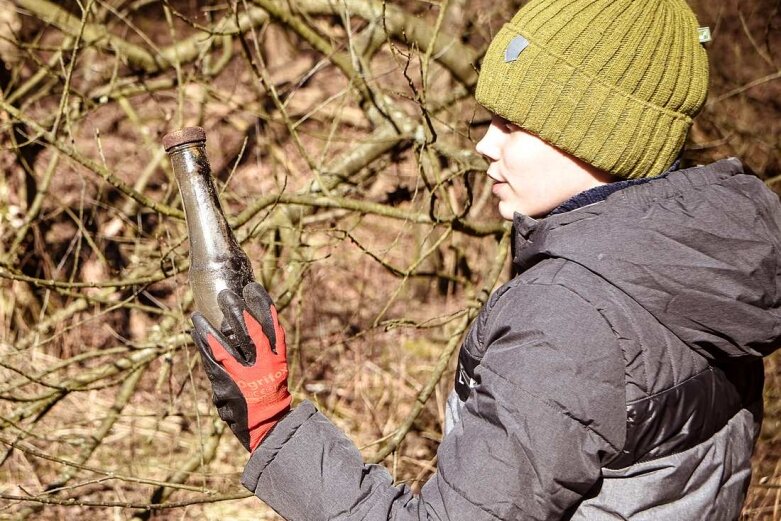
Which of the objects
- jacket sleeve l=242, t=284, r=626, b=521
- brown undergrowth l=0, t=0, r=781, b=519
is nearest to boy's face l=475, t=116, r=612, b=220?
jacket sleeve l=242, t=284, r=626, b=521

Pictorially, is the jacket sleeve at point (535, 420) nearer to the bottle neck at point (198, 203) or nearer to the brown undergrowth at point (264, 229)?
the bottle neck at point (198, 203)

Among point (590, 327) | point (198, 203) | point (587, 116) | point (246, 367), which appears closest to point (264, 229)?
point (198, 203)

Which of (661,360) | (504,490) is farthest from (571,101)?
(504,490)

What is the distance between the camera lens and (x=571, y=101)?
54.1 inches

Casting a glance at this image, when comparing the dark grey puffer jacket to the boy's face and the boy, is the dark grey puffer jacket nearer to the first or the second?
the boy

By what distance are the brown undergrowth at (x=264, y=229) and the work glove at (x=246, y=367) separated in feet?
3.62

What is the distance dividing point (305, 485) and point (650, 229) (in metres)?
0.74

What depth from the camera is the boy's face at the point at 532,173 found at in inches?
54.4

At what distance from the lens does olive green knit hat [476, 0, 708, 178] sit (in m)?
1.31

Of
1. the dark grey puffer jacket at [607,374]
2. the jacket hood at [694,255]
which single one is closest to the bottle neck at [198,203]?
the dark grey puffer jacket at [607,374]

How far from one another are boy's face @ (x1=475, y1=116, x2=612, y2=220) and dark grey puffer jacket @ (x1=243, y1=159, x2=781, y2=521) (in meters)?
0.11

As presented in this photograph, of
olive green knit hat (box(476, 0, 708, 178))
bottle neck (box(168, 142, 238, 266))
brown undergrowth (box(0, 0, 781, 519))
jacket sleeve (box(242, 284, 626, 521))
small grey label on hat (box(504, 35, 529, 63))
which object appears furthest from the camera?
brown undergrowth (box(0, 0, 781, 519))

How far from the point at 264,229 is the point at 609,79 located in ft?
6.71

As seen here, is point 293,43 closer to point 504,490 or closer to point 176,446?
point 176,446
